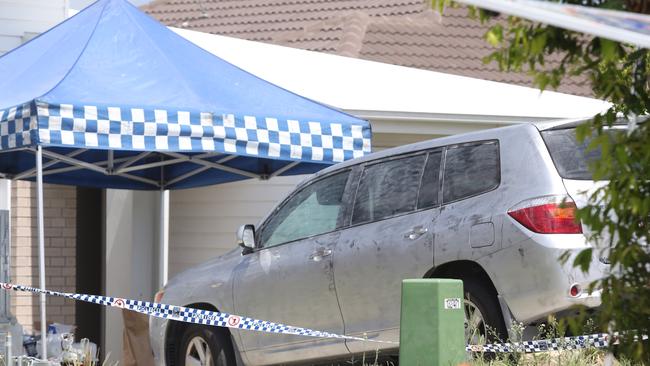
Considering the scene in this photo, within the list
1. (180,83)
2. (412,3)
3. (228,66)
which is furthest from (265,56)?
(412,3)

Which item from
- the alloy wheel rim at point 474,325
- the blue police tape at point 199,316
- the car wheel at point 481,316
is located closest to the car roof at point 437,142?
the car wheel at point 481,316

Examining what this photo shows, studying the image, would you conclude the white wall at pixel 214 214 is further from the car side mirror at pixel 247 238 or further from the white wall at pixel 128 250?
the car side mirror at pixel 247 238

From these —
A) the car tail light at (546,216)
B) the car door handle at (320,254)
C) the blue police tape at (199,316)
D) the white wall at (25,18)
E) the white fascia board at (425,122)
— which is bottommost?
the blue police tape at (199,316)

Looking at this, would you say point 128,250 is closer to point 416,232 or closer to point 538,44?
point 416,232

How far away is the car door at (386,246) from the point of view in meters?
7.81

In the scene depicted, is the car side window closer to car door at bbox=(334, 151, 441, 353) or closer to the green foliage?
car door at bbox=(334, 151, 441, 353)

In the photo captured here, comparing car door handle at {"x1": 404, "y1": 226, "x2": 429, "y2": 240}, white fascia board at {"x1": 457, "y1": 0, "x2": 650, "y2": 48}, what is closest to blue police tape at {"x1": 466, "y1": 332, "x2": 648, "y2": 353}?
car door handle at {"x1": 404, "y1": 226, "x2": 429, "y2": 240}

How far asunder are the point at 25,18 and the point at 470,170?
23.4 ft

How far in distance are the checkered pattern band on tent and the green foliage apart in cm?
520

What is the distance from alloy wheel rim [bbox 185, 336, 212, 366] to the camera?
9312 mm

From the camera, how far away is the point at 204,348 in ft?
30.7

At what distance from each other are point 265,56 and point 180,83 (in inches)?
176

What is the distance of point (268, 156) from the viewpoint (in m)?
9.51

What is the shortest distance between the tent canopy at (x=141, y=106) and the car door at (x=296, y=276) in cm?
72
